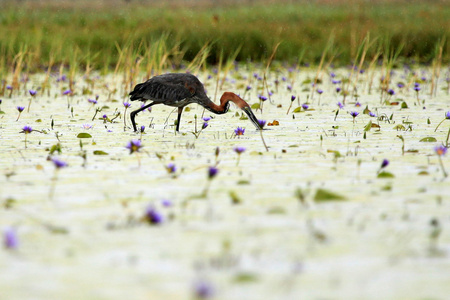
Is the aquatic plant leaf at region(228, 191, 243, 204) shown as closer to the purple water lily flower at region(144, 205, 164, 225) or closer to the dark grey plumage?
the purple water lily flower at region(144, 205, 164, 225)

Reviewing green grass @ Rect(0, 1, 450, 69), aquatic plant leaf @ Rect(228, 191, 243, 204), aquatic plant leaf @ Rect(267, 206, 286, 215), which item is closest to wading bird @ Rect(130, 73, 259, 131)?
aquatic plant leaf @ Rect(228, 191, 243, 204)

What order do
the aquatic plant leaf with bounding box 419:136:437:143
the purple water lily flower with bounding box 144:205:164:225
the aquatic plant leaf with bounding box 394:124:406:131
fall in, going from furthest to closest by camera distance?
the aquatic plant leaf with bounding box 394:124:406:131
the aquatic plant leaf with bounding box 419:136:437:143
the purple water lily flower with bounding box 144:205:164:225

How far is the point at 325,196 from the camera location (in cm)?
326

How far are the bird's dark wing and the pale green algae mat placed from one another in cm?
75

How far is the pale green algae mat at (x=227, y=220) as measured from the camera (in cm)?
221

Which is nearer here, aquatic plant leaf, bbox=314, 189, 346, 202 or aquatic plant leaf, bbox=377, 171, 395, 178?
aquatic plant leaf, bbox=314, 189, 346, 202

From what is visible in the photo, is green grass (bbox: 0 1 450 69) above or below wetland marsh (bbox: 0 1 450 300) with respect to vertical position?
above

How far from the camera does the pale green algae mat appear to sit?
7.26 ft

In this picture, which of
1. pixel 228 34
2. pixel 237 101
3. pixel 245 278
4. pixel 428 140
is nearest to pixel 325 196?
pixel 245 278

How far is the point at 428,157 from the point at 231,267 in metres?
2.59

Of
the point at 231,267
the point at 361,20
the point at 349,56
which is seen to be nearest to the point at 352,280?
the point at 231,267

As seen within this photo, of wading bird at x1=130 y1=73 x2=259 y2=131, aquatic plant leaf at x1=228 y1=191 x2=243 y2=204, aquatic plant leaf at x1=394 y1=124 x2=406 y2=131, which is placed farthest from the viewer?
wading bird at x1=130 y1=73 x2=259 y2=131

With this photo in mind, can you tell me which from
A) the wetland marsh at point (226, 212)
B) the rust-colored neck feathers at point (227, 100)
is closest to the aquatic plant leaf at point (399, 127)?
Answer: the wetland marsh at point (226, 212)

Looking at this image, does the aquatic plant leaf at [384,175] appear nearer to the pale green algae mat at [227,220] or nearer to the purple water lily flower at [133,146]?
the pale green algae mat at [227,220]
